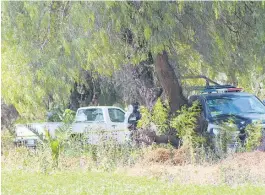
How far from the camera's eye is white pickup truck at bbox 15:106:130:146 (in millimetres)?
13039

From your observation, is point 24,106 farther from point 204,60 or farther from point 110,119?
point 204,60

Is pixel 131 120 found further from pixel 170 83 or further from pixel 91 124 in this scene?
pixel 170 83

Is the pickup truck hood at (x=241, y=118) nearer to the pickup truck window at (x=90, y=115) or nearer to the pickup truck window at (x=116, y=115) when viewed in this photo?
the pickup truck window at (x=116, y=115)

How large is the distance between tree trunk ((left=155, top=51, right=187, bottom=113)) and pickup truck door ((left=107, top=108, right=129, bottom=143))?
125 cm

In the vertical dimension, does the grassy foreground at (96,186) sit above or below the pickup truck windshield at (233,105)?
below

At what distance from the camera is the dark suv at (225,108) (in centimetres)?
1233

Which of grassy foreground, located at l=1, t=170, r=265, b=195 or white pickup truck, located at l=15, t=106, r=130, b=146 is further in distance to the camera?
white pickup truck, located at l=15, t=106, r=130, b=146

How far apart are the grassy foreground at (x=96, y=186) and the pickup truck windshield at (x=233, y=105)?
3585mm

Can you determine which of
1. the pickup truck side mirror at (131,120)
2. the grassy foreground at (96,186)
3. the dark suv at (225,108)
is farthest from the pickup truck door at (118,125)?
the grassy foreground at (96,186)

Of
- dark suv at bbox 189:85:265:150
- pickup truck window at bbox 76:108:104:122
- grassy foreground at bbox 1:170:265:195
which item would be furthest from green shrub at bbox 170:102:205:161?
pickup truck window at bbox 76:108:104:122

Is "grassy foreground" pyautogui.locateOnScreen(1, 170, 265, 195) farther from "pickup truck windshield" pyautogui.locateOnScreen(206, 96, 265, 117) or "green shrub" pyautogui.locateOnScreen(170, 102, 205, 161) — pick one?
"pickup truck windshield" pyautogui.locateOnScreen(206, 96, 265, 117)

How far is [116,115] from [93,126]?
2.25m

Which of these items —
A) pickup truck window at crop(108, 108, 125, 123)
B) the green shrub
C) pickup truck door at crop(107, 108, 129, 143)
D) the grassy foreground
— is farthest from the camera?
pickup truck window at crop(108, 108, 125, 123)

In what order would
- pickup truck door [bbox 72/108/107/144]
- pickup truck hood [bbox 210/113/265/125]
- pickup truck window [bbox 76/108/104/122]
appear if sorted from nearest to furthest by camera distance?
pickup truck hood [bbox 210/113/265/125], pickup truck door [bbox 72/108/107/144], pickup truck window [bbox 76/108/104/122]
